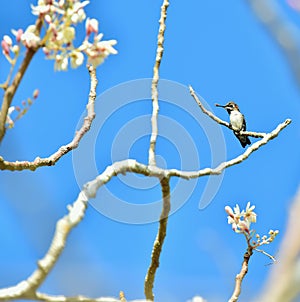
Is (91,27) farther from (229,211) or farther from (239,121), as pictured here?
(239,121)

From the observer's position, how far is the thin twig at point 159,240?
8.69 ft

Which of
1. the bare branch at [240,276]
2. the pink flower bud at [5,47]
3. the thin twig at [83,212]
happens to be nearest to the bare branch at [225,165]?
the thin twig at [83,212]

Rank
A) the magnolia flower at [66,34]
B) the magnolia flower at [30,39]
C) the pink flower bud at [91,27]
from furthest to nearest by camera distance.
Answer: the pink flower bud at [91,27]
the magnolia flower at [66,34]
the magnolia flower at [30,39]

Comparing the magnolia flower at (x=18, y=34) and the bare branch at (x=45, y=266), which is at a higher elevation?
the magnolia flower at (x=18, y=34)

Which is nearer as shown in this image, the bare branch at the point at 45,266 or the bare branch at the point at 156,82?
the bare branch at the point at 45,266

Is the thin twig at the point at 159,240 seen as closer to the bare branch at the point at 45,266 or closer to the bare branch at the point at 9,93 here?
the bare branch at the point at 45,266

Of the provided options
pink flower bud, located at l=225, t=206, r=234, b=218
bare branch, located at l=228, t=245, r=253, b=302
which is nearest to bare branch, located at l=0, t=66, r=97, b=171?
bare branch, located at l=228, t=245, r=253, b=302

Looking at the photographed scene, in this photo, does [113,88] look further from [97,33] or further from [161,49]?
[97,33]

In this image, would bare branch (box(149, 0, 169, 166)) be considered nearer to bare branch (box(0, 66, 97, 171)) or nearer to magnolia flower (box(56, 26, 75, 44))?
bare branch (box(0, 66, 97, 171))

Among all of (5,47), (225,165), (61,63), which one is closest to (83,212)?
(61,63)

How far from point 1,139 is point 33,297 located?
0.52 meters

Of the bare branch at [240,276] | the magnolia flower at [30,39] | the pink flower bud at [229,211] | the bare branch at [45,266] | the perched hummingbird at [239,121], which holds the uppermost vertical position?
the perched hummingbird at [239,121]

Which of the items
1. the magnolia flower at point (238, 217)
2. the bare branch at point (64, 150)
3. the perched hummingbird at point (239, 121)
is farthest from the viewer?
the perched hummingbird at point (239, 121)

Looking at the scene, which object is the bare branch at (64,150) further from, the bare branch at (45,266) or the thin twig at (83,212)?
the bare branch at (45,266)
